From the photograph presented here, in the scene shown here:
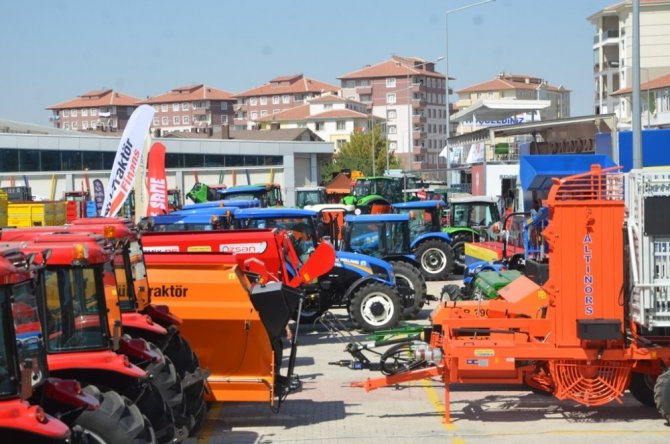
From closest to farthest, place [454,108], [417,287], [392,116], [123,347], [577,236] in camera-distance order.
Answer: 1. [123,347]
2. [577,236]
3. [417,287]
4. [392,116]
5. [454,108]

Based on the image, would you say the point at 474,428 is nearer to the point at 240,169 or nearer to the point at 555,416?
the point at 555,416

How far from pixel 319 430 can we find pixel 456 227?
20708 mm

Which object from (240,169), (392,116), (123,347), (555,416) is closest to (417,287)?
(555,416)

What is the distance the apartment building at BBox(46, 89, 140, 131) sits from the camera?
172000 mm

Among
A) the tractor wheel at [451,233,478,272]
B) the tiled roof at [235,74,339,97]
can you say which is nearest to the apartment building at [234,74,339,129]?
the tiled roof at [235,74,339,97]

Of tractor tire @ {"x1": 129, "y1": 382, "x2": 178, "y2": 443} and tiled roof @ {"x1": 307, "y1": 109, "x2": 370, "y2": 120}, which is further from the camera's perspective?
tiled roof @ {"x1": 307, "y1": 109, "x2": 370, "y2": 120}

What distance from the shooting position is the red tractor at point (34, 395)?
6.31 meters

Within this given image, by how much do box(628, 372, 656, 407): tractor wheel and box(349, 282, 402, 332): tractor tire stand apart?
22.4ft

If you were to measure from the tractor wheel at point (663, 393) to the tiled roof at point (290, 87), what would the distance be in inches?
5928

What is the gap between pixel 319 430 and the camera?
1141 cm

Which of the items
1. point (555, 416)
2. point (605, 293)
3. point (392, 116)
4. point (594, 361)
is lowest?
point (555, 416)

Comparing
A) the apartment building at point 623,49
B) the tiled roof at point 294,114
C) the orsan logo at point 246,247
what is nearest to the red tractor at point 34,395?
the orsan logo at point 246,247

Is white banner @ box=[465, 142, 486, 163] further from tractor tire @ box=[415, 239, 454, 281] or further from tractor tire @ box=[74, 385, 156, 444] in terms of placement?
tractor tire @ box=[74, 385, 156, 444]

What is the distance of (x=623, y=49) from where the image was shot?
93.2 metres
